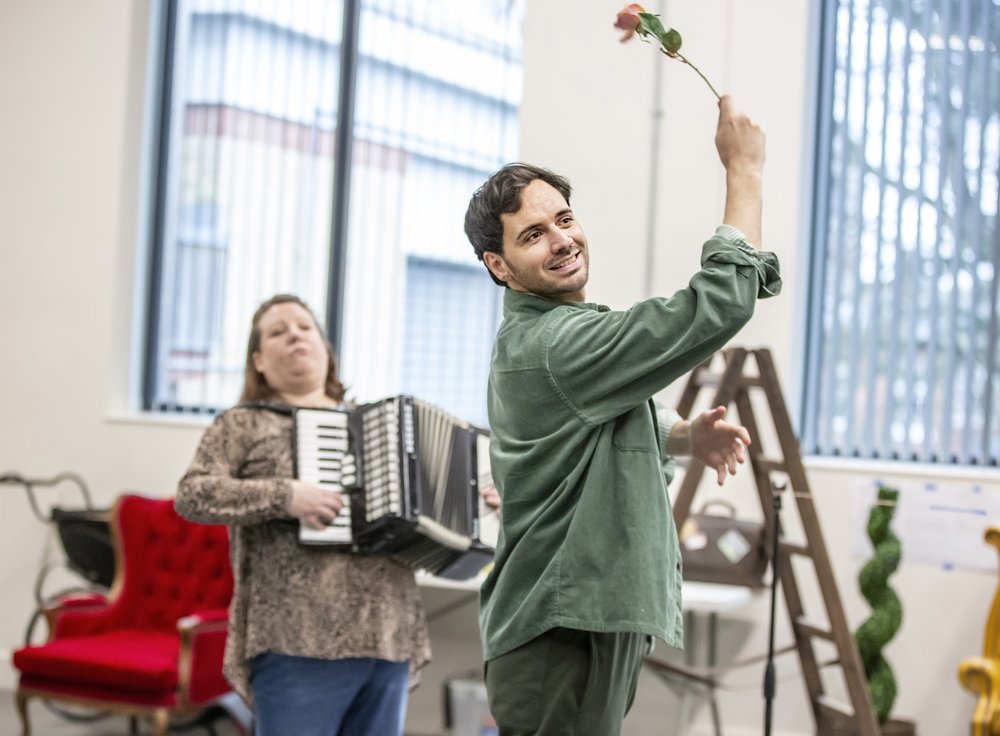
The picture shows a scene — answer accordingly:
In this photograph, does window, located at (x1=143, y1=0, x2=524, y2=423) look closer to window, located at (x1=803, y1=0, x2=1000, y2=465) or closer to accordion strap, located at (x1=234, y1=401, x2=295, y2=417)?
window, located at (x1=803, y1=0, x2=1000, y2=465)

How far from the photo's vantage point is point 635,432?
148 cm

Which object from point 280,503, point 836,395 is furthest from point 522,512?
point 836,395

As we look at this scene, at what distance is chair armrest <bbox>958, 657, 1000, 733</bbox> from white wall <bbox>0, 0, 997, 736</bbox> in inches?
20.5

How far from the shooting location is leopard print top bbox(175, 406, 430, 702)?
7.13 ft

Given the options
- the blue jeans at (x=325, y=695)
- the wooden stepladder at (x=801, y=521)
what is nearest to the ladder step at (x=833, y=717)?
the wooden stepladder at (x=801, y=521)

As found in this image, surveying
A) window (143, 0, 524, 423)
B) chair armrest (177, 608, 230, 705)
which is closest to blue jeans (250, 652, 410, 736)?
chair armrest (177, 608, 230, 705)

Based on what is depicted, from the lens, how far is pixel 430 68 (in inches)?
183

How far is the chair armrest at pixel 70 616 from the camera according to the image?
376cm

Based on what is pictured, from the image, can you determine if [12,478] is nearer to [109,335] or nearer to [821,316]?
[109,335]

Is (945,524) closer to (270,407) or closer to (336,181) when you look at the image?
(270,407)

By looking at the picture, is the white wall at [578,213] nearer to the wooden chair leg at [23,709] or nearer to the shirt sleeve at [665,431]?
the wooden chair leg at [23,709]

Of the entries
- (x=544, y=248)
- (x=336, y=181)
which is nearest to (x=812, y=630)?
(x=544, y=248)

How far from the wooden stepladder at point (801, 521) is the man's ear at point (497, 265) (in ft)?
4.76

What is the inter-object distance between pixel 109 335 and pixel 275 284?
2.28 ft
